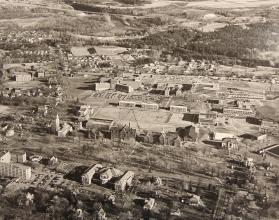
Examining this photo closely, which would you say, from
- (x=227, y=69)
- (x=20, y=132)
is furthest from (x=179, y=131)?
(x=227, y=69)

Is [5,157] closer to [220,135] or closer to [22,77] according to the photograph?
[220,135]


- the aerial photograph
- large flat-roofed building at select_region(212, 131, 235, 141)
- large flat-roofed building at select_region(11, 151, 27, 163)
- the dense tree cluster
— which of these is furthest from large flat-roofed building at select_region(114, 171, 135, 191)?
the dense tree cluster

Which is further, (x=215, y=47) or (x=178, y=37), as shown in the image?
(x=178, y=37)

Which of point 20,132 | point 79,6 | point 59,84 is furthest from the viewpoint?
point 79,6

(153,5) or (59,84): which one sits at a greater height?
(153,5)

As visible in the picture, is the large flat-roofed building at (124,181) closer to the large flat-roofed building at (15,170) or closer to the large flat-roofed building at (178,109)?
the large flat-roofed building at (15,170)

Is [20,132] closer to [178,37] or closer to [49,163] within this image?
[49,163]

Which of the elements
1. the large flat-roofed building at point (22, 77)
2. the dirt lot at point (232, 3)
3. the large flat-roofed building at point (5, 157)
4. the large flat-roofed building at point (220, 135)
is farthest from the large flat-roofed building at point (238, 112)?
the dirt lot at point (232, 3)

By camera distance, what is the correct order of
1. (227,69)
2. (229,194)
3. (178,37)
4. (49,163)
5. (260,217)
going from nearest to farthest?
(260,217)
(229,194)
(49,163)
(227,69)
(178,37)
